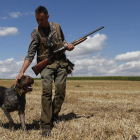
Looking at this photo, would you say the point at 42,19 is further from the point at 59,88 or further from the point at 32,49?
the point at 59,88

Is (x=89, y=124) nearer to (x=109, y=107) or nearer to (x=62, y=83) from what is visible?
(x=62, y=83)

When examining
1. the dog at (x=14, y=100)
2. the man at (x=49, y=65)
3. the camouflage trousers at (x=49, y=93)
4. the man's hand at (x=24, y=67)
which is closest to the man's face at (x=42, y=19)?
the man at (x=49, y=65)

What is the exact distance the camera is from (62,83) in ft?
15.7

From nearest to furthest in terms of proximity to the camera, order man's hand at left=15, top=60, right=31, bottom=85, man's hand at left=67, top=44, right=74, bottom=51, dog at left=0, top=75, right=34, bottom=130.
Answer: man's hand at left=15, top=60, right=31, bottom=85 < dog at left=0, top=75, right=34, bottom=130 < man's hand at left=67, top=44, right=74, bottom=51

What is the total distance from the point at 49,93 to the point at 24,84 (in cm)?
68

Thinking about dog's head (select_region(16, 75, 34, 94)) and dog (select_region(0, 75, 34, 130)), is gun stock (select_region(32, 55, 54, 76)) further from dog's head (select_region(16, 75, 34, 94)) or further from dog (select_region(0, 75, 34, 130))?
dog (select_region(0, 75, 34, 130))

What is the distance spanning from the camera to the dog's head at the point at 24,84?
4.50 m

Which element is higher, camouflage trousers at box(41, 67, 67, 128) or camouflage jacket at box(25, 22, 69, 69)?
camouflage jacket at box(25, 22, 69, 69)

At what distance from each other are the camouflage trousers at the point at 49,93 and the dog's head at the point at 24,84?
34cm

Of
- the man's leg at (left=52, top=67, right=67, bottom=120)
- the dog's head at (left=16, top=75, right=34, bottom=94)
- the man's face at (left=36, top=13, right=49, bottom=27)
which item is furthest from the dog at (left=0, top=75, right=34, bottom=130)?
the man's face at (left=36, top=13, right=49, bottom=27)

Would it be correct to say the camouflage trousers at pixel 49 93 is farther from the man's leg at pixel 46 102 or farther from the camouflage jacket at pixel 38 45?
the camouflage jacket at pixel 38 45

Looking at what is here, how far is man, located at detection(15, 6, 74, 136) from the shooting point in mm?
4523

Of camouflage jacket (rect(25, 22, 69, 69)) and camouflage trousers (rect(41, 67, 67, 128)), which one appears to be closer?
camouflage trousers (rect(41, 67, 67, 128))

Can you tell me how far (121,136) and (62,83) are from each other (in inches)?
76.1
